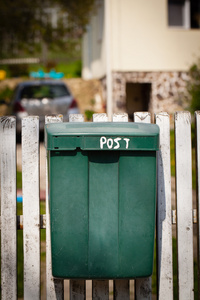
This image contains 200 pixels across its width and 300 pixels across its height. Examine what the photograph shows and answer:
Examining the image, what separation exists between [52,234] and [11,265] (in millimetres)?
472

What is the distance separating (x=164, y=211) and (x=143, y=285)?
51cm

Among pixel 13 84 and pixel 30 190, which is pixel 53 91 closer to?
pixel 13 84

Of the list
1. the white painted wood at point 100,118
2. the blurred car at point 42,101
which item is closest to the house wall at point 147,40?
the blurred car at point 42,101

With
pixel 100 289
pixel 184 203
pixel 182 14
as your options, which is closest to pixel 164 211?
pixel 184 203

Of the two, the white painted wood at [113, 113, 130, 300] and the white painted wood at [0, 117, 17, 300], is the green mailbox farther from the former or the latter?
the white painted wood at [0, 117, 17, 300]

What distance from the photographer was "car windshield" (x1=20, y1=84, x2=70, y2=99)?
10.6 meters

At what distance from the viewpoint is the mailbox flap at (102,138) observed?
2.63 meters

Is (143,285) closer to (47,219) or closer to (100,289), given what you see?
(100,289)

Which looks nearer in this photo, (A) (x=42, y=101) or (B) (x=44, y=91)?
(A) (x=42, y=101)

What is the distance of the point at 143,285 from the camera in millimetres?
3023

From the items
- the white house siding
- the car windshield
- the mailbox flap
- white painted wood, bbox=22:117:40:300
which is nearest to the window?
the white house siding

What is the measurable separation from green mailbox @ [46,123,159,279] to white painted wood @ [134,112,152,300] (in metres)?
0.28

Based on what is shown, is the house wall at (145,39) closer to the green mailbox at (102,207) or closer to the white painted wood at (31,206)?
the white painted wood at (31,206)

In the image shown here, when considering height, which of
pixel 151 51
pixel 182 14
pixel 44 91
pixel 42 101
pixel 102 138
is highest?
pixel 182 14
